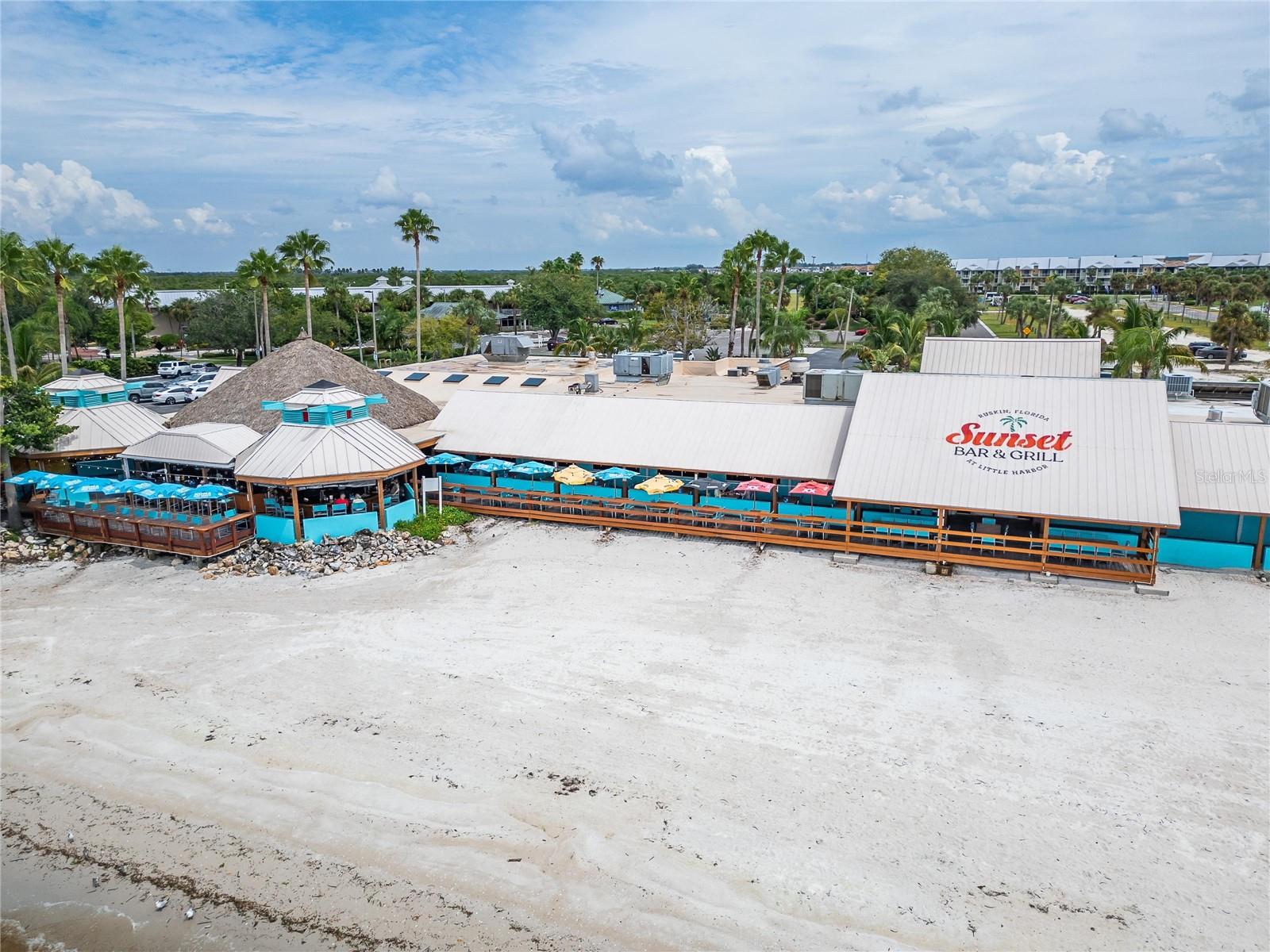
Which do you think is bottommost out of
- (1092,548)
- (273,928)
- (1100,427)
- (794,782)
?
(273,928)

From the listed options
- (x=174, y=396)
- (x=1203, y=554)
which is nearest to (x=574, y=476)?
(x=1203, y=554)

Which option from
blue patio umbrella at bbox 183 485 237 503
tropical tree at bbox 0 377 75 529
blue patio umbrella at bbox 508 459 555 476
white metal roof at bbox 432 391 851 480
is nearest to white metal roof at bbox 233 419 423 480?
blue patio umbrella at bbox 183 485 237 503

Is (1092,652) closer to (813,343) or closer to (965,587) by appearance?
(965,587)

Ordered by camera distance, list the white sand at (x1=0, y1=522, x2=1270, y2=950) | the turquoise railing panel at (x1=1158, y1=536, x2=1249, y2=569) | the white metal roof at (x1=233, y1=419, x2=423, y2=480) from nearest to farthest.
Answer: the white sand at (x1=0, y1=522, x2=1270, y2=950) → the turquoise railing panel at (x1=1158, y1=536, x2=1249, y2=569) → the white metal roof at (x1=233, y1=419, x2=423, y2=480)

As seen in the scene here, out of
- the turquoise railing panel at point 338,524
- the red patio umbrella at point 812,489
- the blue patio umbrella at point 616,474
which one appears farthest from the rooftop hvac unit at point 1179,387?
the turquoise railing panel at point 338,524

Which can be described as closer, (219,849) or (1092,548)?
(219,849)

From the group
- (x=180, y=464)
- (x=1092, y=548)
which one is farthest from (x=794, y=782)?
(x=180, y=464)

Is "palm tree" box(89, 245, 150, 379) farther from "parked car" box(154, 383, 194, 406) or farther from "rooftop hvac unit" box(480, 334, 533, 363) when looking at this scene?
"rooftop hvac unit" box(480, 334, 533, 363)
